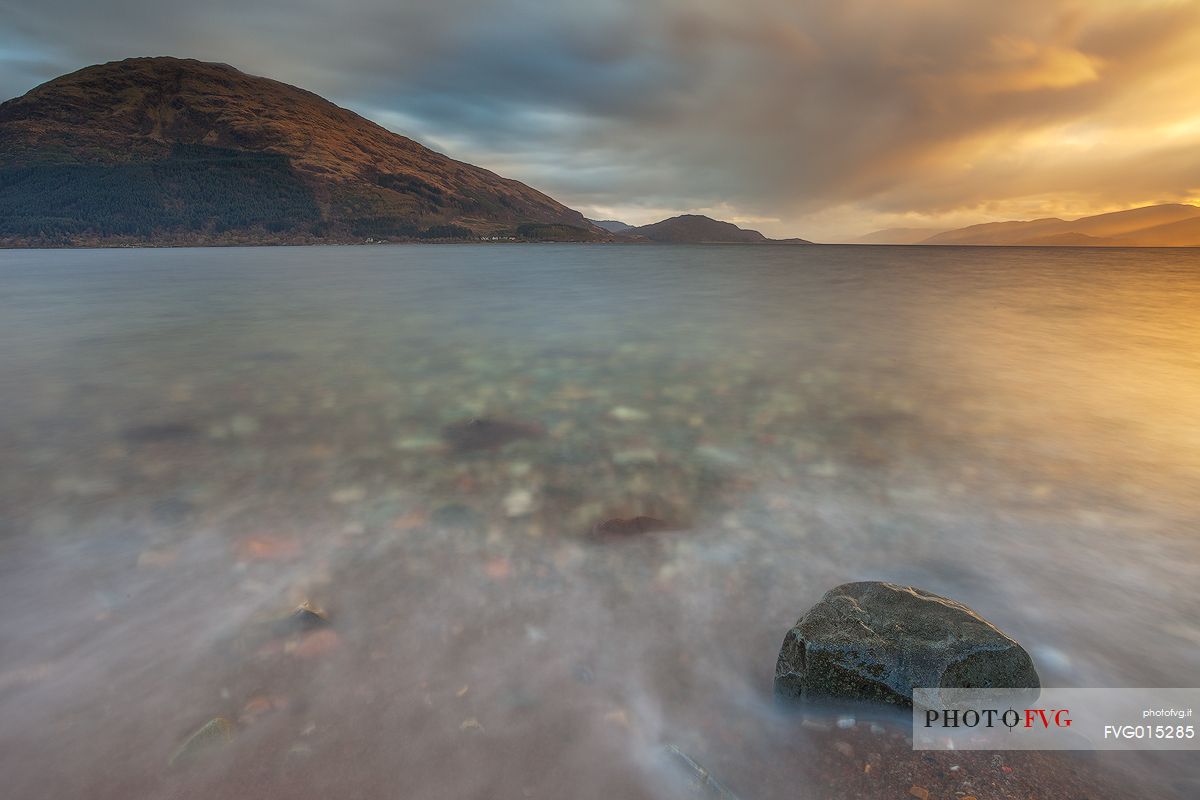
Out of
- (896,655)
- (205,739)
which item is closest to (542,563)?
(205,739)

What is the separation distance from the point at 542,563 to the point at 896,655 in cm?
254

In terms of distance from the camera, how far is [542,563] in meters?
4.30

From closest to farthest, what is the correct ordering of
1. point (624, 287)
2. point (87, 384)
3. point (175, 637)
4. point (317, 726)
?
point (317, 726) < point (175, 637) < point (87, 384) < point (624, 287)

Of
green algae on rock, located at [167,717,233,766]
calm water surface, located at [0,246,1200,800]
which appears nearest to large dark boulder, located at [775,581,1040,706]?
calm water surface, located at [0,246,1200,800]

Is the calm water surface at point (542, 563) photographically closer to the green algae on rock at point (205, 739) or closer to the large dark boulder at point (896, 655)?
the green algae on rock at point (205, 739)

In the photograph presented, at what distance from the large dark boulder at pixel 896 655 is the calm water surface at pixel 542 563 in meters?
0.20

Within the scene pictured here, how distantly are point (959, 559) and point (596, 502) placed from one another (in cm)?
323

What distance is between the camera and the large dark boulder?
111 inches

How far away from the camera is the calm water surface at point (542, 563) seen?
264cm

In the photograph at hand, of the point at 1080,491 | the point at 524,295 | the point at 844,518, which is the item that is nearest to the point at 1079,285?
the point at 524,295

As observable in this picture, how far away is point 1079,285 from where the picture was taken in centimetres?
3600

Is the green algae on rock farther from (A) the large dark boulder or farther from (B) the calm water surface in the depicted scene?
(A) the large dark boulder

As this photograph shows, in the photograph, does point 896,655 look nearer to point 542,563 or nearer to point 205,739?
point 542,563

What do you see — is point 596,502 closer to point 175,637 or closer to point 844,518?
point 844,518
